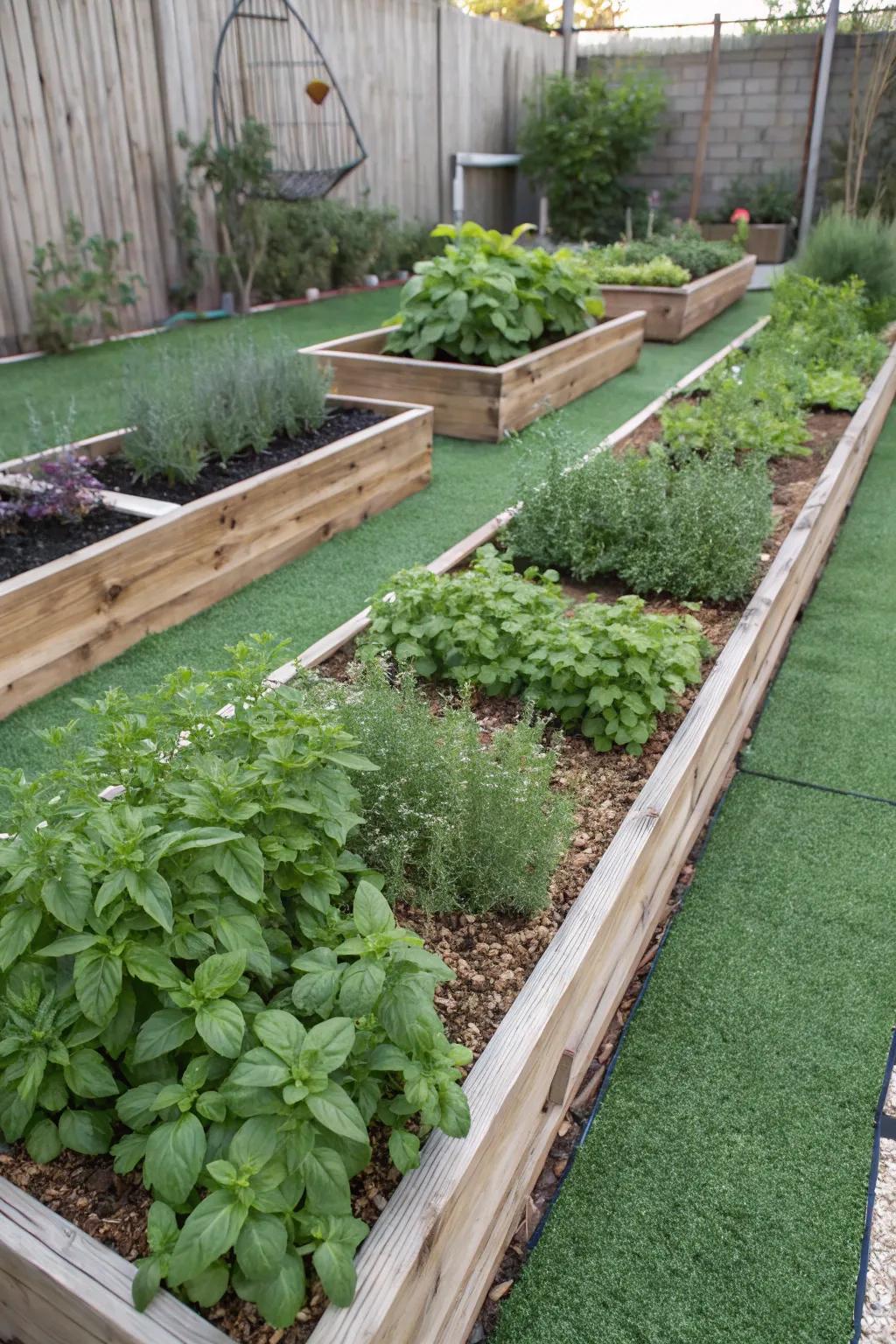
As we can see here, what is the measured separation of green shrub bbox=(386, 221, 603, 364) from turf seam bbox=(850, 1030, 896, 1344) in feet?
14.3

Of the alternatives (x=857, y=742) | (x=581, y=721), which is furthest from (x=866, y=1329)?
(x=857, y=742)

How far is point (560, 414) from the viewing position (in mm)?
5793

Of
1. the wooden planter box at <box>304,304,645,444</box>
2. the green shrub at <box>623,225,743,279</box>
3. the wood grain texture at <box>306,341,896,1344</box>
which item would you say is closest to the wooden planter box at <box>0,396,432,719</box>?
the wooden planter box at <box>304,304,645,444</box>

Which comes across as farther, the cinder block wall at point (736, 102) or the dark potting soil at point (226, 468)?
the cinder block wall at point (736, 102)

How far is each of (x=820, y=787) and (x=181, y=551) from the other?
2207mm

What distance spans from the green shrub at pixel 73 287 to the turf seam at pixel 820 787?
5.70 m

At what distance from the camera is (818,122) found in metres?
11.7

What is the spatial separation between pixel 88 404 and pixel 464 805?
4.62m

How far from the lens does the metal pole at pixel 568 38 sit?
12.4 meters

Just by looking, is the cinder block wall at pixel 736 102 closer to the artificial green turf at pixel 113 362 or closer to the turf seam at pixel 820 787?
the artificial green turf at pixel 113 362

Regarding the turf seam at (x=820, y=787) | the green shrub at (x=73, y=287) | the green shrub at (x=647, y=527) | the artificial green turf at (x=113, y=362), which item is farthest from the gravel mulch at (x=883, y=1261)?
the green shrub at (x=73, y=287)

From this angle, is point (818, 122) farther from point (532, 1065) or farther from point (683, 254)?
point (532, 1065)

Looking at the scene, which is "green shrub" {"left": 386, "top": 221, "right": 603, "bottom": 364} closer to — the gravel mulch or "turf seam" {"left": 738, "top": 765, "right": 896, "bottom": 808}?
"turf seam" {"left": 738, "top": 765, "right": 896, "bottom": 808}

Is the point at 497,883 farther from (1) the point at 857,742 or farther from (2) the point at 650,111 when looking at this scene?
(2) the point at 650,111
